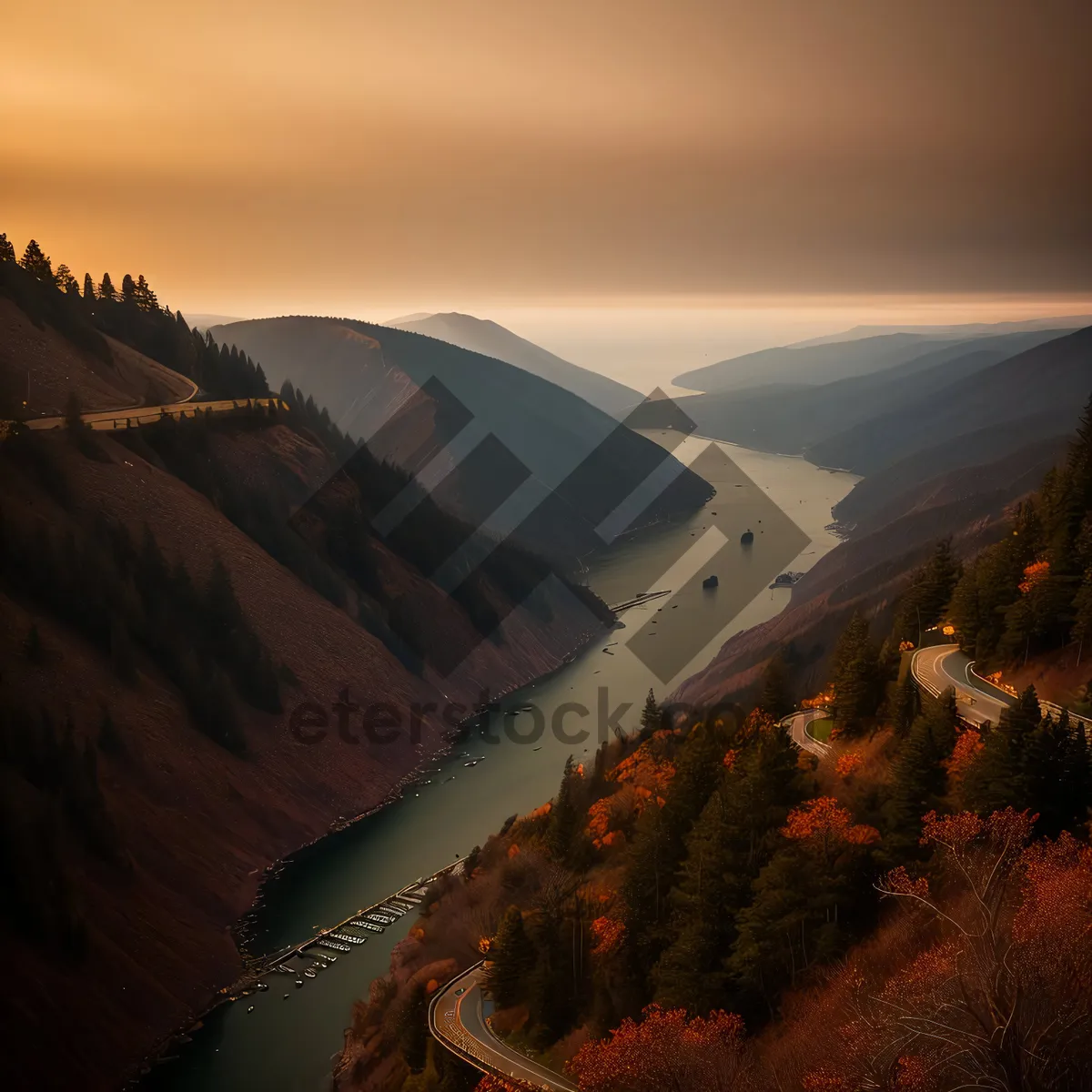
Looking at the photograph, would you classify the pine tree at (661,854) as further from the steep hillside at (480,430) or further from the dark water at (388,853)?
the steep hillside at (480,430)

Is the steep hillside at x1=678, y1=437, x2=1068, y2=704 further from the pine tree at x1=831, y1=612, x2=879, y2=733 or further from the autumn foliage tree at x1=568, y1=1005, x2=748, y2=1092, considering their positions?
the autumn foliage tree at x1=568, y1=1005, x2=748, y2=1092

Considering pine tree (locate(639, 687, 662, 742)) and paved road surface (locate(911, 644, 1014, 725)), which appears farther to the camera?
pine tree (locate(639, 687, 662, 742))

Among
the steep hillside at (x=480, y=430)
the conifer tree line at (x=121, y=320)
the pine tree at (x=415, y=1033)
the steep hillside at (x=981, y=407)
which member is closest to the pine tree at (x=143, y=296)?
the conifer tree line at (x=121, y=320)

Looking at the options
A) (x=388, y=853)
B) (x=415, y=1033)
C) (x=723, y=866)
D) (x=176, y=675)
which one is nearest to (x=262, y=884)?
(x=388, y=853)

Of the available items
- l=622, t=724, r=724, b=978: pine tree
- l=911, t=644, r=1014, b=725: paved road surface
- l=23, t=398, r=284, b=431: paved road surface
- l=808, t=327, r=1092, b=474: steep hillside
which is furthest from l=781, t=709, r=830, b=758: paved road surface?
l=808, t=327, r=1092, b=474: steep hillside

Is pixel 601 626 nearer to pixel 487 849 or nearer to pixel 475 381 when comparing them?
pixel 487 849

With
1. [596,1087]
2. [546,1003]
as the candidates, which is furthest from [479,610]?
[596,1087]

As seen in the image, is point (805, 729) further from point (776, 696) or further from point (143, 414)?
point (143, 414)
